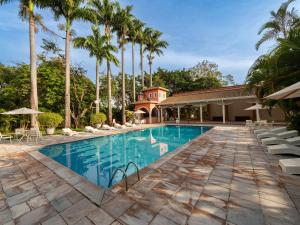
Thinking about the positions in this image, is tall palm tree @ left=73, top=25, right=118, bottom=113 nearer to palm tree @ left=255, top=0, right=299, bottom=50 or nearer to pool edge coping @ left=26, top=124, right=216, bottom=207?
pool edge coping @ left=26, top=124, right=216, bottom=207

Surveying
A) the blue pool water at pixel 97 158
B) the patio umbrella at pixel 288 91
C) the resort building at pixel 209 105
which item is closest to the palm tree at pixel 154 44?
the resort building at pixel 209 105

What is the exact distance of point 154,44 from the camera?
30.8m

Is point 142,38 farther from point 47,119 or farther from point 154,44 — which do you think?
point 47,119

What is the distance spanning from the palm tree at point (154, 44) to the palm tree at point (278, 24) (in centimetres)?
2128

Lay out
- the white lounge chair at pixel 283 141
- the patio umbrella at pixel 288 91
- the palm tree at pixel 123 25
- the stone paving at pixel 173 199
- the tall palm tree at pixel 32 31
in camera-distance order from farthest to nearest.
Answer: the palm tree at pixel 123 25 → the tall palm tree at pixel 32 31 → the white lounge chair at pixel 283 141 → the patio umbrella at pixel 288 91 → the stone paving at pixel 173 199

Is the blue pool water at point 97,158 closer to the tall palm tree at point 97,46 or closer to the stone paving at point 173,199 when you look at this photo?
the stone paving at point 173,199

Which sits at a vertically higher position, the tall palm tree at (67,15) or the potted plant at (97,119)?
the tall palm tree at (67,15)

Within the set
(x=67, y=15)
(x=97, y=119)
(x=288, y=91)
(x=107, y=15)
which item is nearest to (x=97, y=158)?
(x=288, y=91)

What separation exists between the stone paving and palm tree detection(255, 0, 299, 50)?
419 inches

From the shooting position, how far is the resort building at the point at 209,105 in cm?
1992

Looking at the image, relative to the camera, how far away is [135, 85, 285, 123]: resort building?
1992 cm

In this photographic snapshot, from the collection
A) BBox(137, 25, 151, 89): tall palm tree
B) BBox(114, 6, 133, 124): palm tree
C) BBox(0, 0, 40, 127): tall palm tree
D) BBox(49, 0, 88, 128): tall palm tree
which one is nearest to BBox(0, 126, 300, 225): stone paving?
BBox(0, 0, 40, 127): tall palm tree

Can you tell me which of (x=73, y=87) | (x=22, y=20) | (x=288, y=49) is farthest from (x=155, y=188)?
(x=73, y=87)

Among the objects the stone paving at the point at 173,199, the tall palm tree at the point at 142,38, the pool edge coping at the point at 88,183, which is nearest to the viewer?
the stone paving at the point at 173,199
